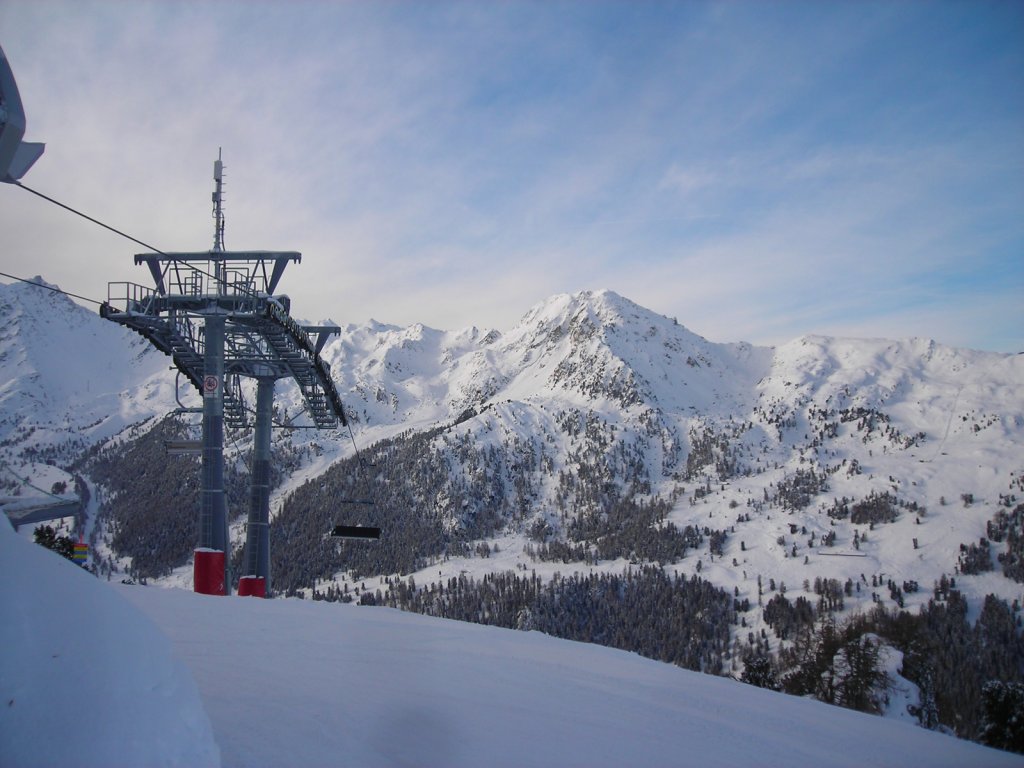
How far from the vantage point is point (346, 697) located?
30.5 feet

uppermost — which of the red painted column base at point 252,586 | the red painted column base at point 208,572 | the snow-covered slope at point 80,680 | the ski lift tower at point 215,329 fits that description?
the ski lift tower at point 215,329

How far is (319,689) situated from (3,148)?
7608 mm

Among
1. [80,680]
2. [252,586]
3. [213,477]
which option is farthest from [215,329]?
[80,680]

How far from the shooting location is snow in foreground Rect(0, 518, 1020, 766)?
5.16 m

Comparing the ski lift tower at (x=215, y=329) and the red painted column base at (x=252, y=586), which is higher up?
the ski lift tower at (x=215, y=329)

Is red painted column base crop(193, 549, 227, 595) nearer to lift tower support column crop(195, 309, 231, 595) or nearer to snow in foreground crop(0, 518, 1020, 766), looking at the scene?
lift tower support column crop(195, 309, 231, 595)

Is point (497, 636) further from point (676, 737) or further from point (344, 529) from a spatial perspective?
point (344, 529)

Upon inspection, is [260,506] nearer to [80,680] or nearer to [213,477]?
[213,477]

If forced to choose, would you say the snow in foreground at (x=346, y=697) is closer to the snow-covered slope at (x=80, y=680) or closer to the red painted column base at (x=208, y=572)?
the snow-covered slope at (x=80, y=680)

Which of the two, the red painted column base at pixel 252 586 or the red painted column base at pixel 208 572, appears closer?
the red painted column base at pixel 208 572

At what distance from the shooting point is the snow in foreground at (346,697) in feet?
16.9

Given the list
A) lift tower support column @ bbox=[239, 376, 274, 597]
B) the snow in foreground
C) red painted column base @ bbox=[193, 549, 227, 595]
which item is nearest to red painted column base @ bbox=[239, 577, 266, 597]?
lift tower support column @ bbox=[239, 376, 274, 597]

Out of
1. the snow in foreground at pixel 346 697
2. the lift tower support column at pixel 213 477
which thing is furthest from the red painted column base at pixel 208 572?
the snow in foreground at pixel 346 697

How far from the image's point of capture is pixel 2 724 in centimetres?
457
